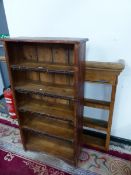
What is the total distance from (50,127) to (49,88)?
451 millimetres

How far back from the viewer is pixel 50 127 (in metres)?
1.66

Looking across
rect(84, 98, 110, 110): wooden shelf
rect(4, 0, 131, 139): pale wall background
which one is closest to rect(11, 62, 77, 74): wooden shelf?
rect(4, 0, 131, 139): pale wall background

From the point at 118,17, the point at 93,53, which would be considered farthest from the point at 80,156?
the point at 118,17

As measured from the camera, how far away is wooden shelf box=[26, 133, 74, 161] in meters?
1.66

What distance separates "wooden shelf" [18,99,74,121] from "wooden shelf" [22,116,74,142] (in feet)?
0.67

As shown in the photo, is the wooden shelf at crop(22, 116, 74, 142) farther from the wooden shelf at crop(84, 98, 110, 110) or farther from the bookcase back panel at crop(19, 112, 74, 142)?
the wooden shelf at crop(84, 98, 110, 110)

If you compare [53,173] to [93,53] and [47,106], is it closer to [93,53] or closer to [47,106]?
[47,106]

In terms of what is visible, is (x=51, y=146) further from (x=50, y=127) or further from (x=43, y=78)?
(x=43, y=78)

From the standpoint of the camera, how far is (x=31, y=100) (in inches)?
66.5

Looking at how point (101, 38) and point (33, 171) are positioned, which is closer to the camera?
point (101, 38)

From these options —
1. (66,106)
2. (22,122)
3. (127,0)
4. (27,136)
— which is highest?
(127,0)

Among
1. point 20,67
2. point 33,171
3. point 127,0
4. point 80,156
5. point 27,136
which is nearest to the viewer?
point 127,0

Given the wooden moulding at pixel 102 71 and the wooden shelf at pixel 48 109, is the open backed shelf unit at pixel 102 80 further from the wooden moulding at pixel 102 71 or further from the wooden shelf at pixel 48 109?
the wooden shelf at pixel 48 109

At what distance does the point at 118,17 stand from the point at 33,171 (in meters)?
1.56
